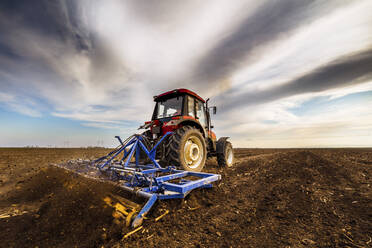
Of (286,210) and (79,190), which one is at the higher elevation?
(79,190)

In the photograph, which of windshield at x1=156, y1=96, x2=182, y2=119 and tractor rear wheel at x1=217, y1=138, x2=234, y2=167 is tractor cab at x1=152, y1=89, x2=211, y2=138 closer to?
windshield at x1=156, y1=96, x2=182, y2=119

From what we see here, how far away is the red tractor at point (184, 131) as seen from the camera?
12.0ft

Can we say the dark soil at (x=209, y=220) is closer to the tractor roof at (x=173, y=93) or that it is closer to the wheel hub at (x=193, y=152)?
the wheel hub at (x=193, y=152)

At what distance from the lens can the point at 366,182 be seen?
3.47 m

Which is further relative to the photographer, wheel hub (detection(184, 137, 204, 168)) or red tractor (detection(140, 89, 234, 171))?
A: wheel hub (detection(184, 137, 204, 168))

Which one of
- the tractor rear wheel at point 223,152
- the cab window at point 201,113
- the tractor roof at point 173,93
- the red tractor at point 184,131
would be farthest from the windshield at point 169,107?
the tractor rear wheel at point 223,152

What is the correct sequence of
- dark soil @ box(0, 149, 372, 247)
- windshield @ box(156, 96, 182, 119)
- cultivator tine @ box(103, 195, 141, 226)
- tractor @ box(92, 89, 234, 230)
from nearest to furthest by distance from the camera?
dark soil @ box(0, 149, 372, 247) → cultivator tine @ box(103, 195, 141, 226) → tractor @ box(92, 89, 234, 230) → windshield @ box(156, 96, 182, 119)

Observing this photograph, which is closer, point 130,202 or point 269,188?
point 130,202

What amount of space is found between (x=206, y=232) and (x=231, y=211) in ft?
2.13

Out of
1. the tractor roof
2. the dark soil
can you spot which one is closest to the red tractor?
the tractor roof

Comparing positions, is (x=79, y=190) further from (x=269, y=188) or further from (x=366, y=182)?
(x=366, y=182)

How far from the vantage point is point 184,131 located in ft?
12.6

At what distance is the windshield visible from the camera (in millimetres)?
4891

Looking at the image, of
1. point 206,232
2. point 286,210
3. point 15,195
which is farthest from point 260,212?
point 15,195
